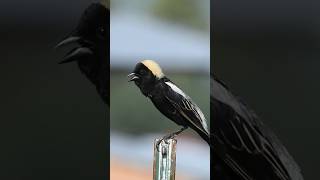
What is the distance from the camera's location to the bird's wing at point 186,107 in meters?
2.10

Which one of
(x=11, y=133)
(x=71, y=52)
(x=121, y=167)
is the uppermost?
(x=71, y=52)

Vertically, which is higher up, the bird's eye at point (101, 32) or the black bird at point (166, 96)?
the bird's eye at point (101, 32)

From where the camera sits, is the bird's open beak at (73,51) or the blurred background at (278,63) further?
the bird's open beak at (73,51)

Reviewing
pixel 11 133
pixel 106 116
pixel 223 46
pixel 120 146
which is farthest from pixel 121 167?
pixel 223 46

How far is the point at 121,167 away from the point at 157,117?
0.29 metres

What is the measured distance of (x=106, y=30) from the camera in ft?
7.06

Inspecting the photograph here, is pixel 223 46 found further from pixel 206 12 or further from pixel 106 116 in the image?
pixel 106 116

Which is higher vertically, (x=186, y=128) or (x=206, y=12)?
(x=206, y=12)

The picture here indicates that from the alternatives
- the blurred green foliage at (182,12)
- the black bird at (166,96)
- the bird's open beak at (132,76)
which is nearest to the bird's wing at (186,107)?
the black bird at (166,96)

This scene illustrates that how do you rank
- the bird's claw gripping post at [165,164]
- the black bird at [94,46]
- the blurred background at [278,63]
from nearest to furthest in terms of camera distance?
the bird's claw gripping post at [165,164] < the blurred background at [278,63] < the black bird at [94,46]

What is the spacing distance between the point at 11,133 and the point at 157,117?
686 millimetres

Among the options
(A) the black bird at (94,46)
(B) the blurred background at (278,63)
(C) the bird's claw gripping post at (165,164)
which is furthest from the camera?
(A) the black bird at (94,46)

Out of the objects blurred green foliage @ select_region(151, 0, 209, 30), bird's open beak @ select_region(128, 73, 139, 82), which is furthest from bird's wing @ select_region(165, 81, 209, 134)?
blurred green foliage @ select_region(151, 0, 209, 30)

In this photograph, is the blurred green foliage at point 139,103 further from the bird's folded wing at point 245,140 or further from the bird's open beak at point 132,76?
the bird's folded wing at point 245,140
